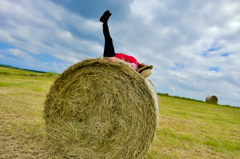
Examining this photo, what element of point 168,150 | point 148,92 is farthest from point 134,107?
point 168,150

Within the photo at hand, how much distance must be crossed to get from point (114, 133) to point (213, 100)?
22918 mm

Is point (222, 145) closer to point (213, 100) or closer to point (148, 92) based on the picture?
point (148, 92)

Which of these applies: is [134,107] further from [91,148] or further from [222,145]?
[222,145]

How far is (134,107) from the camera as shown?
8.36ft

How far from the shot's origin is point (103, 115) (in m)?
2.59

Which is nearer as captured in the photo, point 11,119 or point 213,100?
point 11,119

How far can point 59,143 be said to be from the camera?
2.69 meters

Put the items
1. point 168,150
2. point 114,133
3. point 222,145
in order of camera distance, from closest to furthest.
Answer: point 114,133
point 168,150
point 222,145

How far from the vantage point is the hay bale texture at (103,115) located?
8.22ft

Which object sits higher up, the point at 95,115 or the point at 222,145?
the point at 95,115

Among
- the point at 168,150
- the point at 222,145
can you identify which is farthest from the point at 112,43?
the point at 222,145

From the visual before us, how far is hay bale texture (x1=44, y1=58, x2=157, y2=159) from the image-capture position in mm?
2506

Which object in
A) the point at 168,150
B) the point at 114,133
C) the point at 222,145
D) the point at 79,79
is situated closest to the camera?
the point at 114,133

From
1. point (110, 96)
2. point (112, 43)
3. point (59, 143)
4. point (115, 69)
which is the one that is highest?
point (112, 43)
